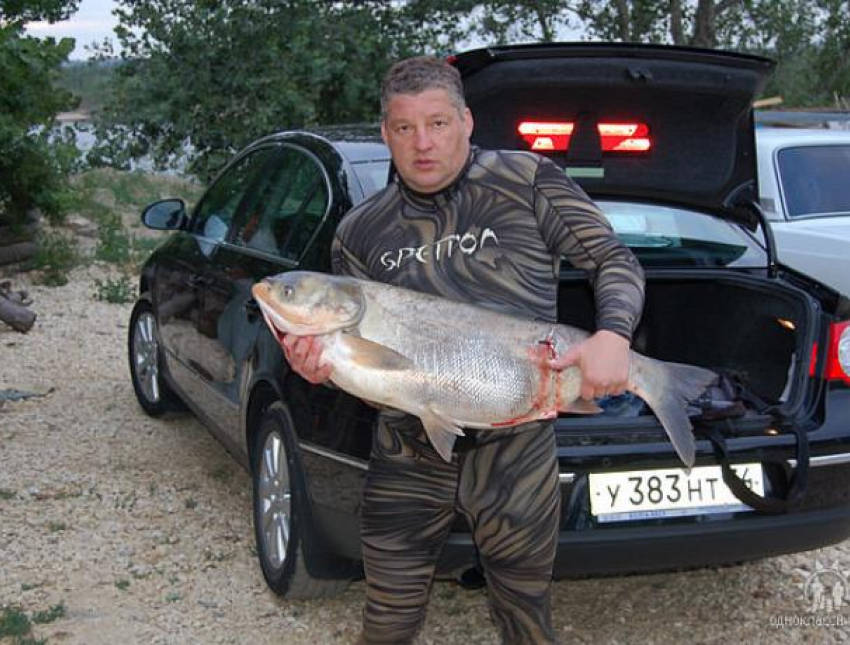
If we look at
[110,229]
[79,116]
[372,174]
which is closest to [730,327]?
[372,174]

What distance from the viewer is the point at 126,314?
10.1m

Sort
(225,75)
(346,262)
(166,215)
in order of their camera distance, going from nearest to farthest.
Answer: (346,262)
(166,215)
(225,75)

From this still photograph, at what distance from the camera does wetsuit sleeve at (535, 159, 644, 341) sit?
273 cm

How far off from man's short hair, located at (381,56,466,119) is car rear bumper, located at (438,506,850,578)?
1304mm

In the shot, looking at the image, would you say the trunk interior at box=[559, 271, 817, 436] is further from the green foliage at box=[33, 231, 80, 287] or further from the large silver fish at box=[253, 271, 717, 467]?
the green foliage at box=[33, 231, 80, 287]

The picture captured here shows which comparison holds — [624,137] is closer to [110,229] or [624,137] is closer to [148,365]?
[148,365]

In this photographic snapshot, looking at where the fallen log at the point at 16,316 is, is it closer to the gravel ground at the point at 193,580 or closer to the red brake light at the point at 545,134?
the gravel ground at the point at 193,580

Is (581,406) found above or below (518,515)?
above

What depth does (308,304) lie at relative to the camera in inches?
100

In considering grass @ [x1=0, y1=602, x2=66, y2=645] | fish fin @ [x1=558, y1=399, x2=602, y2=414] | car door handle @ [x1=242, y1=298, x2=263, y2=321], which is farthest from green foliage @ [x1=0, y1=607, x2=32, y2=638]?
fish fin @ [x1=558, y1=399, x2=602, y2=414]

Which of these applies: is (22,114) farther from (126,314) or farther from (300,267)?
(300,267)

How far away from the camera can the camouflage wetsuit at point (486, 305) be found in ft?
9.21

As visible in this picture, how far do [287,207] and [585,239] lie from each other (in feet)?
6.90

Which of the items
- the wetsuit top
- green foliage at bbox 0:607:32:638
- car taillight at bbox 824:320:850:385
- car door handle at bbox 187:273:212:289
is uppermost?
the wetsuit top
